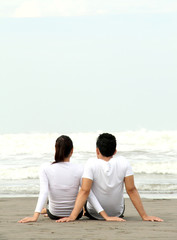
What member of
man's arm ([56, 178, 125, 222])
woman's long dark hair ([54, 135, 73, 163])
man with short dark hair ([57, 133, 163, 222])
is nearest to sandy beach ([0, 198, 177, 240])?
man's arm ([56, 178, 125, 222])

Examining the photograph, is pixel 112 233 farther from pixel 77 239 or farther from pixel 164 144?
pixel 164 144

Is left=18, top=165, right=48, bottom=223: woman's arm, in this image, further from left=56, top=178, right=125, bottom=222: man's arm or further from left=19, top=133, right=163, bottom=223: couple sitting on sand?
left=56, top=178, right=125, bottom=222: man's arm

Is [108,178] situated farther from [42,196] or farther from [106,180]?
[42,196]

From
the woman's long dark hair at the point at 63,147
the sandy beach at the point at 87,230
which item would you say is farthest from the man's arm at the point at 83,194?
the woman's long dark hair at the point at 63,147

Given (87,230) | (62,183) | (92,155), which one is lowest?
(87,230)

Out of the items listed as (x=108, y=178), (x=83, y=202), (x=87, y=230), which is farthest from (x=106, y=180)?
(x=87, y=230)

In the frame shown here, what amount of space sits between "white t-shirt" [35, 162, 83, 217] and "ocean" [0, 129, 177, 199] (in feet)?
13.7

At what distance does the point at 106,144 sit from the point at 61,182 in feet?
2.34

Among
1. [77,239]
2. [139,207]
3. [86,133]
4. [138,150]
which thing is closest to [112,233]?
[77,239]

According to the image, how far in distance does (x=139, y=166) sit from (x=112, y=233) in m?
11.2

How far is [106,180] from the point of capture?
513 centimetres

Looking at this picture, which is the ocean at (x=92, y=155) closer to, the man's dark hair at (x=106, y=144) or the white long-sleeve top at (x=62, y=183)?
the white long-sleeve top at (x=62, y=183)

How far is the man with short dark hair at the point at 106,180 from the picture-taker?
504cm

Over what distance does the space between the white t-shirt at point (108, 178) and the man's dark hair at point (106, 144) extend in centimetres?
10
